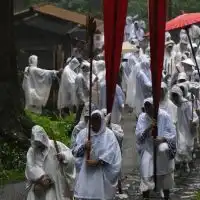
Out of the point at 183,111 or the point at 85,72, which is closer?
the point at 183,111

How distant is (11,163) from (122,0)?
13.9 ft

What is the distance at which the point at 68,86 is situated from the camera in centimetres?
2028

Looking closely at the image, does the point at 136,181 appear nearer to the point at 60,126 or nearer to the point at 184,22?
the point at 184,22

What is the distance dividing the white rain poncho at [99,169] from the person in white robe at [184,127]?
179 inches

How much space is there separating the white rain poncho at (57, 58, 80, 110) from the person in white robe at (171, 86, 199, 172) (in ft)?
19.0

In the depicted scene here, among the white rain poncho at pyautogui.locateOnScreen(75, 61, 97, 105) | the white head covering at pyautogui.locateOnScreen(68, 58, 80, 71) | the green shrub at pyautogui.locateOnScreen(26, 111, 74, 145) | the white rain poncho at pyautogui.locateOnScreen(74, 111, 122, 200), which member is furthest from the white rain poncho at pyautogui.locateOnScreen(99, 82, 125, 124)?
the white rain poncho at pyautogui.locateOnScreen(74, 111, 122, 200)

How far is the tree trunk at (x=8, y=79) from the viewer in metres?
14.2

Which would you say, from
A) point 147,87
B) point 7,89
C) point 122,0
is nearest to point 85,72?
point 147,87

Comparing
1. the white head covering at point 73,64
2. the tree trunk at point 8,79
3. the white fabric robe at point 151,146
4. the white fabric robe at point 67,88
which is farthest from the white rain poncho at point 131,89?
the white fabric robe at point 151,146

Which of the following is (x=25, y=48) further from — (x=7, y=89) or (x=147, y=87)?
(x=7, y=89)

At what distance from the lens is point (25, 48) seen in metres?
27.7

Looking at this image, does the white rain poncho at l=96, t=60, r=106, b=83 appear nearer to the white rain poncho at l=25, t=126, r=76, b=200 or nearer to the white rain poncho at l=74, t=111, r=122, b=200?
the white rain poncho at l=74, t=111, r=122, b=200

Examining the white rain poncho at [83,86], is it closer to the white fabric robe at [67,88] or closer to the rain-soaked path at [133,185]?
the white fabric robe at [67,88]

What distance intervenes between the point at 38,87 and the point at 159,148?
1088cm
